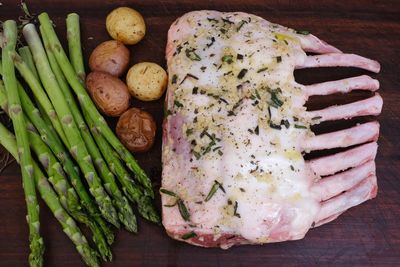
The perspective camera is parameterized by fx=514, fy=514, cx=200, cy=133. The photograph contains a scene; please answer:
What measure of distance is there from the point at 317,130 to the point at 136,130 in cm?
108

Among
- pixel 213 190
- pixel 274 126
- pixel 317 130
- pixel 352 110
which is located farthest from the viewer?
pixel 317 130

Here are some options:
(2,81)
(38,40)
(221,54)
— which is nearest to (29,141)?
(2,81)

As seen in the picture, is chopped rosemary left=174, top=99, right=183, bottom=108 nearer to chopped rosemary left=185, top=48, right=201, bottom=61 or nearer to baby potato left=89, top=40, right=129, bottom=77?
chopped rosemary left=185, top=48, right=201, bottom=61

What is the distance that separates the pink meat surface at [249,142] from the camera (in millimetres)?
2643

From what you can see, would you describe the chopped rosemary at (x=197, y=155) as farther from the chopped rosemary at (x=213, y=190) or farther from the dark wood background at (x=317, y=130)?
the dark wood background at (x=317, y=130)

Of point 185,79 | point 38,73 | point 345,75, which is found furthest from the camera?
point 345,75

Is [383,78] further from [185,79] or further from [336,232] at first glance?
[185,79]

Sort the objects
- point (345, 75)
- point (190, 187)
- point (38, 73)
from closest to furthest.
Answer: point (190, 187) → point (38, 73) → point (345, 75)

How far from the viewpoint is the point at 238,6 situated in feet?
11.3

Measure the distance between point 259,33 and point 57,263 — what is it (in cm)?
171

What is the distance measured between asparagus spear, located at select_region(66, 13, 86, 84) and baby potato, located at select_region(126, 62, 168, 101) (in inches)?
11.6

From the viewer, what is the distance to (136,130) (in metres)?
2.87

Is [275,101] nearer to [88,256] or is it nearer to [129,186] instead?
[129,186]

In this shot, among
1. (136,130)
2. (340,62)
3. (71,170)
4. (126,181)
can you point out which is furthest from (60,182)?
(340,62)
